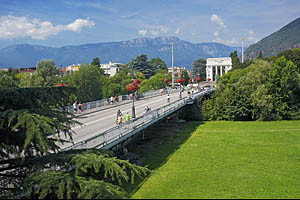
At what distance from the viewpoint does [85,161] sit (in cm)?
862

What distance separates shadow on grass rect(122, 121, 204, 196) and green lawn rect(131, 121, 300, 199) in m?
0.26

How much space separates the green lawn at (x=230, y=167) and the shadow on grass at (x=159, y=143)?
26 centimetres

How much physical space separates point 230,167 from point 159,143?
11321 millimetres

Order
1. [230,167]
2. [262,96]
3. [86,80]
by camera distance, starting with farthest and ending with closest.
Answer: [86,80] → [262,96] → [230,167]

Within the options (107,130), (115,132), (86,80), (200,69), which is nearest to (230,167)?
(115,132)

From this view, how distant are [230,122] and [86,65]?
3661 centimetres

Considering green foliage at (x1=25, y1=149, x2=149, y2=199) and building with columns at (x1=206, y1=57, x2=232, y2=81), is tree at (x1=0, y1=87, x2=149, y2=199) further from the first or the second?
building with columns at (x1=206, y1=57, x2=232, y2=81)

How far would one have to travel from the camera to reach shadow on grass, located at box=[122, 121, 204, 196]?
26.6m

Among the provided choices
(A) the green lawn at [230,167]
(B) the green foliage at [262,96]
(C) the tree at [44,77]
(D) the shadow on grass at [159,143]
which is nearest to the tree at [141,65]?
(C) the tree at [44,77]

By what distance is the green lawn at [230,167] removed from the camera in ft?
65.3

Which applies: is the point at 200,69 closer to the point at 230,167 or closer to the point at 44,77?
the point at 44,77

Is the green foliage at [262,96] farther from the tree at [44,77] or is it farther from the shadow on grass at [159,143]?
the tree at [44,77]

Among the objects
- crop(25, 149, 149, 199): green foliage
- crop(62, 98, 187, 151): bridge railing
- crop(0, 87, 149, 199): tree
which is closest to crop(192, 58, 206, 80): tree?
crop(62, 98, 187, 151): bridge railing

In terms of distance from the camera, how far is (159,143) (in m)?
35.3
